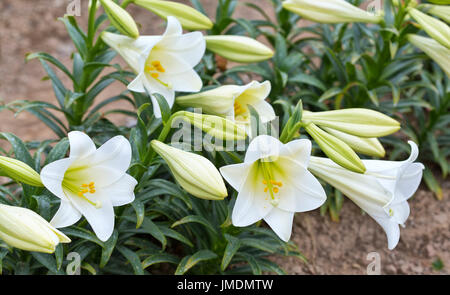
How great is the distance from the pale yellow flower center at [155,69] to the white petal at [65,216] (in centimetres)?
68

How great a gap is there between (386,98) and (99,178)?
6.99 ft

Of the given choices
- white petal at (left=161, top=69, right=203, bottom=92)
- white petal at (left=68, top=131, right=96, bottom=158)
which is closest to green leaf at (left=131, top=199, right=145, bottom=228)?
white petal at (left=68, top=131, right=96, bottom=158)

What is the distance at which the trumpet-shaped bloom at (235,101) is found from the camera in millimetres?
1991

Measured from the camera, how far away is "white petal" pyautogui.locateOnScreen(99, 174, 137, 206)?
173 centimetres

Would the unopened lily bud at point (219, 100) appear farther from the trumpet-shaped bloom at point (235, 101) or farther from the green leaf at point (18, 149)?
the green leaf at point (18, 149)

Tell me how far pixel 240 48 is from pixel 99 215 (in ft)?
3.09

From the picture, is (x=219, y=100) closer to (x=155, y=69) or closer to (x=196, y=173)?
(x=155, y=69)

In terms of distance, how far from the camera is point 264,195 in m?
1.76

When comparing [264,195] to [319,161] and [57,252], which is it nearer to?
[319,161]

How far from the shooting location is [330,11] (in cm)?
235

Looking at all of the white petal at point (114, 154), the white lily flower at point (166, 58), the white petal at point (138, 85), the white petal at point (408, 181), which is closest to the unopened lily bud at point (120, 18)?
the white lily flower at point (166, 58)

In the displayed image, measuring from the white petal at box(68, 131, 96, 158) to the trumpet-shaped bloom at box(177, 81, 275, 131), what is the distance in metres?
0.55

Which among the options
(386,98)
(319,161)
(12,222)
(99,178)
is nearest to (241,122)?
(319,161)
